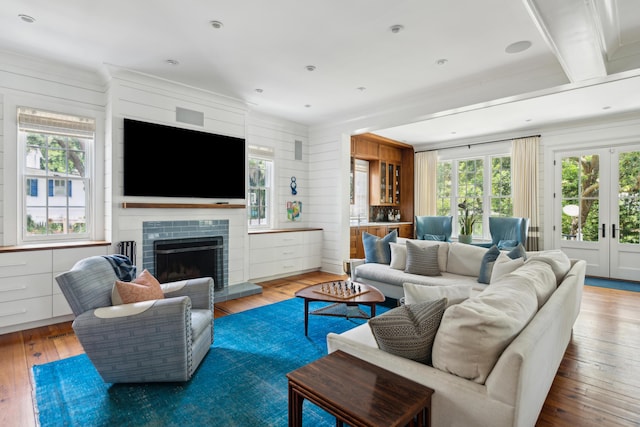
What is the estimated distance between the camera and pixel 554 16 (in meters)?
2.30

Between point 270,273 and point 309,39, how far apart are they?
361 centimetres

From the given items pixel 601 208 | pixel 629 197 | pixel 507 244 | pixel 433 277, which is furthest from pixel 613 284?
pixel 433 277

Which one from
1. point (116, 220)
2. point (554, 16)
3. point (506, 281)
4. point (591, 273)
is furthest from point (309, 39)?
point (591, 273)

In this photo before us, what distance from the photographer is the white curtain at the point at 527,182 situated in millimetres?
6246

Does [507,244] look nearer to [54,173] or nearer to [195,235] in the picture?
[195,235]

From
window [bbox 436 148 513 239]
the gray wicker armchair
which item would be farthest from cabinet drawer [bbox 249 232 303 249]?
window [bbox 436 148 513 239]

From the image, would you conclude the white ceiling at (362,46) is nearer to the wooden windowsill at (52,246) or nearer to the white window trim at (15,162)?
the white window trim at (15,162)

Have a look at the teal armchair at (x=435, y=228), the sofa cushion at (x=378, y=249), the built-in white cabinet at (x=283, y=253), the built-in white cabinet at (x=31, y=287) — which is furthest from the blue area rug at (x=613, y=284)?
the built-in white cabinet at (x=31, y=287)

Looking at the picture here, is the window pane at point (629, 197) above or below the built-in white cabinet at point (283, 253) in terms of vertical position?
above

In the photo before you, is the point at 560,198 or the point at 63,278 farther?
the point at 560,198

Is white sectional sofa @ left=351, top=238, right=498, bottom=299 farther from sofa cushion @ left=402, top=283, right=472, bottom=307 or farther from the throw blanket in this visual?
the throw blanket

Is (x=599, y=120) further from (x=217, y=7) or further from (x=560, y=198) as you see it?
(x=217, y=7)

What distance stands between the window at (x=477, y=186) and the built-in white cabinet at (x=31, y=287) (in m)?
6.90

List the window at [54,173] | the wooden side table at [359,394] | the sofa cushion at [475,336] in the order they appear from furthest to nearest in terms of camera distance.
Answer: the window at [54,173], the sofa cushion at [475,336], the wooden side table at [359,394]
